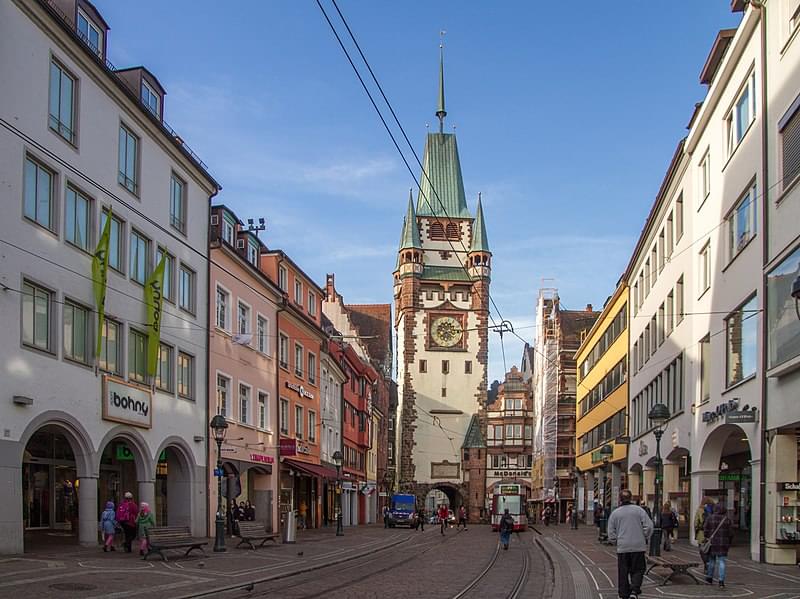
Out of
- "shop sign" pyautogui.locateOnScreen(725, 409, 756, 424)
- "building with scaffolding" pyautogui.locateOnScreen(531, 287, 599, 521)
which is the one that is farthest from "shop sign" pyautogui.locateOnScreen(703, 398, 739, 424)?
"building with scaffolding" pyautogui.locateOnScreen(531, 287, 599, 521)

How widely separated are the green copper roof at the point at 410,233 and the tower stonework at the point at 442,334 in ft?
0.34

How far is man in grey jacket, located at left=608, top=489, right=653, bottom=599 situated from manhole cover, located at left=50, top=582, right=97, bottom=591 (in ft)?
27.7

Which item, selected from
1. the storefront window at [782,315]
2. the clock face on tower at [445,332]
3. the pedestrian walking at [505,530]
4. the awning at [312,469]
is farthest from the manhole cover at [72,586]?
the clock face on tower at [445,332]

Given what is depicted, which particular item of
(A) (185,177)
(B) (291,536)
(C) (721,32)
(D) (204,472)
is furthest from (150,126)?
(C) (721,32)

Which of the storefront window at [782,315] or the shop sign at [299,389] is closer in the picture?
the storefront window at [782,315]

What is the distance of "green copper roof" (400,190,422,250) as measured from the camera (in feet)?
363

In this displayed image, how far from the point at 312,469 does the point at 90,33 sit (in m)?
25.4

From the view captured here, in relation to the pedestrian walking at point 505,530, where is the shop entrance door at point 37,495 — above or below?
above

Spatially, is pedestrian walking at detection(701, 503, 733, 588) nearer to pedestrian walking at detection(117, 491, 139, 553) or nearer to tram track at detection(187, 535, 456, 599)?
tram track at detection(187, 535, 456, 599)

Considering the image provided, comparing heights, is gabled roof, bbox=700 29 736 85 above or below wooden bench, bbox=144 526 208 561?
above

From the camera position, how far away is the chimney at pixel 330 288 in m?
99.1

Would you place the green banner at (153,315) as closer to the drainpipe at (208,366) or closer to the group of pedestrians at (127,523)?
the group of pedestrians at (127,523)

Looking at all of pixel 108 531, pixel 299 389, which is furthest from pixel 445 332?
pixel 108 531

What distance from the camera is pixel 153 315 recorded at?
30.2m
